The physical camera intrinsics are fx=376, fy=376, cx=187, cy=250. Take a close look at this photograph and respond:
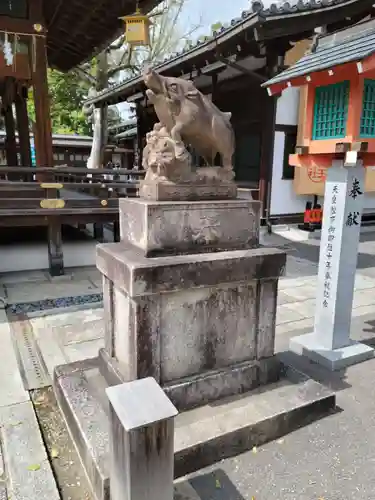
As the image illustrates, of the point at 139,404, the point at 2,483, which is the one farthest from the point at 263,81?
the point at 2,483

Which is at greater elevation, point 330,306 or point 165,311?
point 165,311

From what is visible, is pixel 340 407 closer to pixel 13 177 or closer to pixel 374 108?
pixel 374 108

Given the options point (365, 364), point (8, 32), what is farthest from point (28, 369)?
point (8, 32)

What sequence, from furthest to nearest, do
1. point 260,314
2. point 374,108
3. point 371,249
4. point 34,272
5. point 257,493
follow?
point 371,249 → point 34,272 → point 374,108 → point 260,314 → point 257,493

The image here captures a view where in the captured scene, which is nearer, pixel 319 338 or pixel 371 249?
pixel 319 338

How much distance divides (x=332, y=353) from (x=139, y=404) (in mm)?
3366

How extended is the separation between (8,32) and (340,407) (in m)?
8.44

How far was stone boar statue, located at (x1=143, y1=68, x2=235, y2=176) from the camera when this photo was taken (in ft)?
11.6

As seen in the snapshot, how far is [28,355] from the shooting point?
16.4ft

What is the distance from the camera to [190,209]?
3461mm

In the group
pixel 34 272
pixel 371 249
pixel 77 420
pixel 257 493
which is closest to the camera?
pixel 257 493

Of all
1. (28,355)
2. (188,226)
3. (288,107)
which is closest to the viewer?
(188,226)

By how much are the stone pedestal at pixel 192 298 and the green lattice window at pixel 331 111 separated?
5.77 feet

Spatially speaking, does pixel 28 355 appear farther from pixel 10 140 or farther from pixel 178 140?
pixel 10 140
